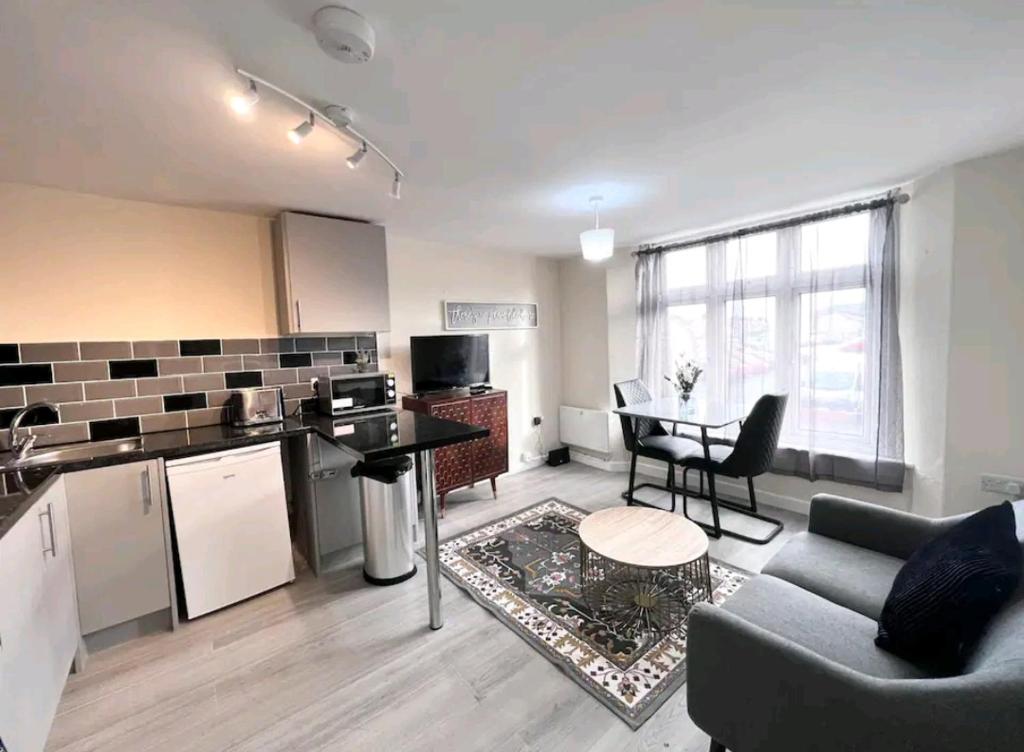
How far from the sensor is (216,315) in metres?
2.73

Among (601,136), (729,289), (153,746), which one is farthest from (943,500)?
(153,746)

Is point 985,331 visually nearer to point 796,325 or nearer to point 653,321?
point 796,325

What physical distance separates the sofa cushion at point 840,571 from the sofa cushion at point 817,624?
84 millimetres

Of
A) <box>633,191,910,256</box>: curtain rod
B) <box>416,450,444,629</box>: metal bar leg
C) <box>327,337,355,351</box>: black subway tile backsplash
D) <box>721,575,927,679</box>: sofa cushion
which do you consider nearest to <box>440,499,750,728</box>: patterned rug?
<box>416,450,444,629</box>: metal bar leg

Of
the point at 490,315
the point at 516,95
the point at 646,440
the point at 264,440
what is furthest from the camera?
the point at 490,315

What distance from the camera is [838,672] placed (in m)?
1.02

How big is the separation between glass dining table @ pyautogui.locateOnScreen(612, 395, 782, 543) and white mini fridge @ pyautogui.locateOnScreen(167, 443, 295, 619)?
2488 mm

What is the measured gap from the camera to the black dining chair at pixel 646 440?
3.32 meters

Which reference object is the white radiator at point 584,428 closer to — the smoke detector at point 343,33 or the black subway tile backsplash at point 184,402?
the black subway tile backsplash at point 184,402

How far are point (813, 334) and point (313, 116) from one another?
11.3 feet

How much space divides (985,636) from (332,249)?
11.2ft

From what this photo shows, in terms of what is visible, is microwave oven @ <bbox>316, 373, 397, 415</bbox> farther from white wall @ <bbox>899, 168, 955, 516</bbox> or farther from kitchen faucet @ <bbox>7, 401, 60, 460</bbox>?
white wall @ <bbox>899, 168, 955, 516</bbox>

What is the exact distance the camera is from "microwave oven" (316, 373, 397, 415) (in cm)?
289

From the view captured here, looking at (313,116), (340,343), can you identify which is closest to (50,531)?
(340,343)
